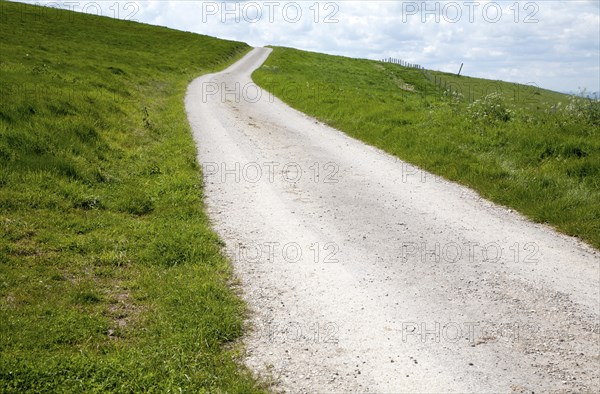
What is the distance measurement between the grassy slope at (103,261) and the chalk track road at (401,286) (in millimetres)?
654

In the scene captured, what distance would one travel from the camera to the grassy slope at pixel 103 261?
5.13 meters

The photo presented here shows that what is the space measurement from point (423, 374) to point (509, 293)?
8.19ft

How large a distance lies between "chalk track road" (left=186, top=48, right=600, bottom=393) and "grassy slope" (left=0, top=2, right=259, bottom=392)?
2.15 feet

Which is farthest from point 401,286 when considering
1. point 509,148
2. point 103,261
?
point 509,148

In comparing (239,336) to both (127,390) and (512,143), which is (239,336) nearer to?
(127,390)

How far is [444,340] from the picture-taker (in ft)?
19.1

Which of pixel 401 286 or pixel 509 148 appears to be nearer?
pixel 401 286

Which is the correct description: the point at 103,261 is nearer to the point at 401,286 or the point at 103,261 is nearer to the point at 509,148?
the point at 401,286

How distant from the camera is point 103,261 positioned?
777 cm

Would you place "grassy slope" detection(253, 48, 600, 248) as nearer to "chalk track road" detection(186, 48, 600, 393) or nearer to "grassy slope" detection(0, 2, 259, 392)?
"chalk track road" detection(186, 48, 600, 393)

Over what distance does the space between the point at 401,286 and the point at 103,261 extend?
5.03m

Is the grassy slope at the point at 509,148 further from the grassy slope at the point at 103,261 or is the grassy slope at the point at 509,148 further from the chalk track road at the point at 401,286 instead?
the grassy slope at the point at 103,261

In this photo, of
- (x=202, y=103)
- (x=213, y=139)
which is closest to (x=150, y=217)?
(x=213, y=139)

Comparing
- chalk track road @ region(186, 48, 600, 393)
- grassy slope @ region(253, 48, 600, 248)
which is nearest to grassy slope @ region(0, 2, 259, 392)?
chalk track road @ region(186, 48, 600, 393)
